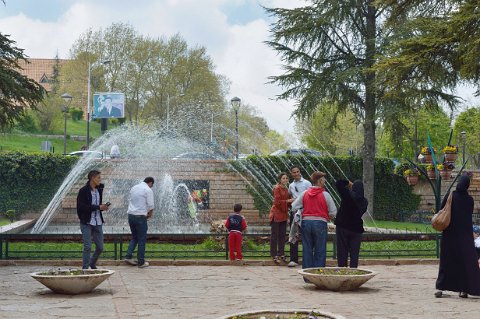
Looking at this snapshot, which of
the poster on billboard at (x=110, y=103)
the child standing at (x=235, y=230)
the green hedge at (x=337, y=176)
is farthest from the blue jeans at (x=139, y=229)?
the poster on billboard at (x=110, y=103)

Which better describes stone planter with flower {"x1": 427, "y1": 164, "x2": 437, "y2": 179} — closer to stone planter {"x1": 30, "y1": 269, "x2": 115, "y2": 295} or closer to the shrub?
stone planter {"x1": 30, "y1": 269, "x2": 115, "y2": 295}

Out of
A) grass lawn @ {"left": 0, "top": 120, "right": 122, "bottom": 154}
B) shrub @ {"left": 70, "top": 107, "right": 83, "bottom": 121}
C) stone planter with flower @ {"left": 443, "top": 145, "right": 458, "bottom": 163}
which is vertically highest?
shrub @ {"left": 70, "top": 107, "right": 83, "bottom": 121}

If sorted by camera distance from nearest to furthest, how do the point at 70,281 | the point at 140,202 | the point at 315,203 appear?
the point at 70,281, the point at 315,203, the point at 140,202

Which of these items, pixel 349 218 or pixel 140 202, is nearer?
pixel 349 218

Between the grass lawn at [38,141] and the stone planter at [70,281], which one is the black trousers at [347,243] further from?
the grass lawn at [38,141]

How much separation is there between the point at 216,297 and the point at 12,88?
7214 mm

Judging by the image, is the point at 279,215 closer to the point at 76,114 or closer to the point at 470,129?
the point at 470,129

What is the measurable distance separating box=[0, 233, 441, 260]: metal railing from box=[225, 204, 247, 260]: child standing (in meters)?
0.19

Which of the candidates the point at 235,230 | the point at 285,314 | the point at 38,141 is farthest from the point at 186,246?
the point at 38,141

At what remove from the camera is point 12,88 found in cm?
1545

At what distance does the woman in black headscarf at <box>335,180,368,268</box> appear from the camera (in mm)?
11812

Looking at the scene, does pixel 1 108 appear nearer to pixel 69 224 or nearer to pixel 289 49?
pixel 69 224

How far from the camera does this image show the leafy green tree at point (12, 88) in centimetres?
1548

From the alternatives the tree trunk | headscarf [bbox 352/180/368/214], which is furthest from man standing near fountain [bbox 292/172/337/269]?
the tree trunk
